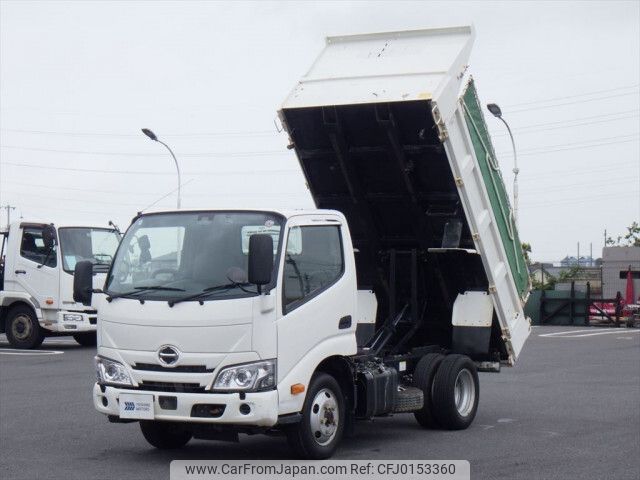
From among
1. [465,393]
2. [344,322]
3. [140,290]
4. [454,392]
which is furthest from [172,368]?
[465,393]

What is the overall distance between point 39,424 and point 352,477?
5180 mm

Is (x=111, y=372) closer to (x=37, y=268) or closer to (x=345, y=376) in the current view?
(x=345, y=376)

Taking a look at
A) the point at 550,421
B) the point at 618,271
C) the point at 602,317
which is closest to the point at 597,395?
the point at 550,421

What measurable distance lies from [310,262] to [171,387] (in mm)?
1619

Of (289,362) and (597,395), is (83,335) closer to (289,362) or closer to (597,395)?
(597,395)

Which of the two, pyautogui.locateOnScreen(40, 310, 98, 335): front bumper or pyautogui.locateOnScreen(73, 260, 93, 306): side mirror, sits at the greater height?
pyautogui.locateOnScreen(73, 260, 93, 306): side mirror

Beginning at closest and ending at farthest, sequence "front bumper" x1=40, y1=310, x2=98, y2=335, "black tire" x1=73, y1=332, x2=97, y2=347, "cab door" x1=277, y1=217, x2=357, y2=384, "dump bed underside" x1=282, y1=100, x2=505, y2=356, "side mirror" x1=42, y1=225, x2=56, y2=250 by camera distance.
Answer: "cab door" x1=277, y1=217, x2=357, y2=384, "dump bed underside" x1=282, y1=100, x2=505, y2=356, "side mirror" x1=42, y1=225, x2=56, y2=250, "front bumper" x1=40, y1=310, x2=98, y2=335, "black tire" x1=73, y1=332, x2=97, y2=347

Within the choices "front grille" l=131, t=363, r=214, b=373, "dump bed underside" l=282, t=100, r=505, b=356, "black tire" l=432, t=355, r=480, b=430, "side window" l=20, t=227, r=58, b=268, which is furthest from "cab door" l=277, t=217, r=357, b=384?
"side window" l=20, t=227, r=58, b=268

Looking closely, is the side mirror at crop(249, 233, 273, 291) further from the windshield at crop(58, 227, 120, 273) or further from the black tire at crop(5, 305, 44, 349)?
the black tire at crop(5, 305, 44, 349)

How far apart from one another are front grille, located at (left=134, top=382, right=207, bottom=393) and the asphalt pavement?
0.68 m

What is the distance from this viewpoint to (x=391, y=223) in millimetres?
11984

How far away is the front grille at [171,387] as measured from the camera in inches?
353

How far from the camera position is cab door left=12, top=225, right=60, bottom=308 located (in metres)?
22.0

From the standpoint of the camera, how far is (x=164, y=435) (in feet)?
33.4
